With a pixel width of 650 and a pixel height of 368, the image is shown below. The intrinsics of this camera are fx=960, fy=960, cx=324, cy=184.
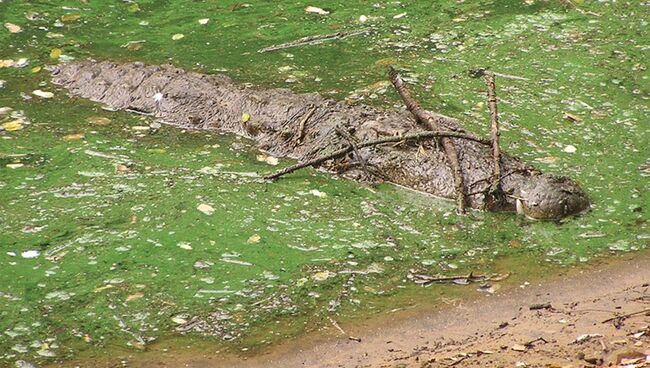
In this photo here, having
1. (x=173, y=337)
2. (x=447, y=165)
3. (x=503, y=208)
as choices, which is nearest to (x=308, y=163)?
(x=447, y=165)

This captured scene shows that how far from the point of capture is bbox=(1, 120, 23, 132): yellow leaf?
18.9 feet

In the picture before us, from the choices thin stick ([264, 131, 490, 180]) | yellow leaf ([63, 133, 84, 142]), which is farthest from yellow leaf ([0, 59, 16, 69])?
thin stick ([264, 131, 490, 180])

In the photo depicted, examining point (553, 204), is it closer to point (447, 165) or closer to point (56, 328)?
point (447, 165)

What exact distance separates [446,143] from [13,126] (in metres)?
2.63

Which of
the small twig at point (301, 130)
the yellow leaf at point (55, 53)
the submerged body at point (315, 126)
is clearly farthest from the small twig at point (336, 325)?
the yellow leaf at point (55, 53)

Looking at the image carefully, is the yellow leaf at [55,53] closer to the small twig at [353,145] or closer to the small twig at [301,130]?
the small twig at [301,130]

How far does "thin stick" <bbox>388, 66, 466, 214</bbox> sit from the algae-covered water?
0.12 metres

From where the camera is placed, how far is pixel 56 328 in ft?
13.0

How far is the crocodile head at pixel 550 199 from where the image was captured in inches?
187

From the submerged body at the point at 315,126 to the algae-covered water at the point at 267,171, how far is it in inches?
A: 4.3

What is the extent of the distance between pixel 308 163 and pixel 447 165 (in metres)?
0.73

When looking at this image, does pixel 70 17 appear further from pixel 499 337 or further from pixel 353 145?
pixel 499 337

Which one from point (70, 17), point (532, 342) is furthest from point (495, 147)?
point (70, 17)

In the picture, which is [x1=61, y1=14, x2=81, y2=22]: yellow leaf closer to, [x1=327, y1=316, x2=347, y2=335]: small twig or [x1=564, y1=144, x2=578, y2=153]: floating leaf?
[x1=564, y1=144, x2=578, y2=153]: floating leaf
